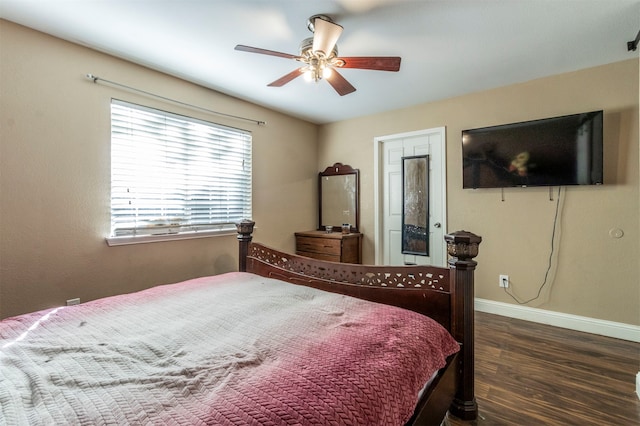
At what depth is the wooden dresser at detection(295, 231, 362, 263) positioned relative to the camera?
12.1 ft

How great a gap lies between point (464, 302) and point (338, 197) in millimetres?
2884

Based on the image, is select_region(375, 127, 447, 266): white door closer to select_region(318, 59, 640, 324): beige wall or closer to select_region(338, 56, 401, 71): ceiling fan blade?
select_region(318, 59, 640, 324): beige wall

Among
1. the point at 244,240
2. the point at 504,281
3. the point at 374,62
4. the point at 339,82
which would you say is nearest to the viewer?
the point at 374,62

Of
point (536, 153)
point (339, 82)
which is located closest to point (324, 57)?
point (339, 82)

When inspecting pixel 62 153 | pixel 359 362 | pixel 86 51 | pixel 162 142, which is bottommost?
pixel 359 362

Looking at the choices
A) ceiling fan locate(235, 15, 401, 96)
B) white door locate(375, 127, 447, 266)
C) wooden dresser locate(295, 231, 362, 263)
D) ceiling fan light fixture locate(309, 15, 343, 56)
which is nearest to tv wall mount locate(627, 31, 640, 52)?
white door locate(375, 127, 447, 266)

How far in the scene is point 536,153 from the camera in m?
2.72

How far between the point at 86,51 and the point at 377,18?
224 centimetres

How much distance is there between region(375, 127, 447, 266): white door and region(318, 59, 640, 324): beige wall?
0.12 meters

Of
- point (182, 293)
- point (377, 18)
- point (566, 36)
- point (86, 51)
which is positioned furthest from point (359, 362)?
point (86, 51)

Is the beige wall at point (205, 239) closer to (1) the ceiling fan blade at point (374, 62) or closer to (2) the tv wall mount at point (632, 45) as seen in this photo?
(2) the tv wall mount at point (632, 45)

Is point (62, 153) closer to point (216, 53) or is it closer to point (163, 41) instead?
point (163, 41)

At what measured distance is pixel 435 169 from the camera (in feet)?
11.4

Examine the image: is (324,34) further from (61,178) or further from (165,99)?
(61,178)
